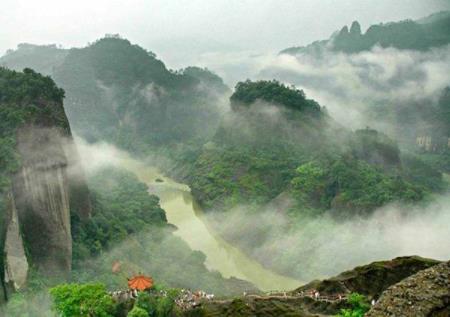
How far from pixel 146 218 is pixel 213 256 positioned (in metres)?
6.48

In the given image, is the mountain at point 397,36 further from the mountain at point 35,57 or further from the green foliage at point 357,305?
the green foliage at point 357,305

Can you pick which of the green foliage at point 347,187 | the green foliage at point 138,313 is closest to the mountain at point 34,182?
the green foliage at point 138,313

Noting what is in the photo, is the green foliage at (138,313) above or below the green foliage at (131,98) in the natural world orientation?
below

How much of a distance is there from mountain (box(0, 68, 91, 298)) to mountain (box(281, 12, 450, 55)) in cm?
9297

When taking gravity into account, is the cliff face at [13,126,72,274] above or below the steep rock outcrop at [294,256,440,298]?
above

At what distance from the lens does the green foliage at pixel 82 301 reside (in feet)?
65.1

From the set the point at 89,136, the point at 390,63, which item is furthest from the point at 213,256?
the point at 390,63

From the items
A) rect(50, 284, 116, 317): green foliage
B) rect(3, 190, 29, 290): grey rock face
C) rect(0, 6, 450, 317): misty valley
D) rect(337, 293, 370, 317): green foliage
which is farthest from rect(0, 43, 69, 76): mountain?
rect(337, 293, 370, 317): green foliage

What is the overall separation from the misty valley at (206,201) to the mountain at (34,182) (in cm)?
9

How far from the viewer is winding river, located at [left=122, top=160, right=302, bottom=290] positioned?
119ft

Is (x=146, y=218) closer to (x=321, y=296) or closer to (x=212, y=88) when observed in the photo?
(x=321, y=296)

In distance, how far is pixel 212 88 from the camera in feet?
325

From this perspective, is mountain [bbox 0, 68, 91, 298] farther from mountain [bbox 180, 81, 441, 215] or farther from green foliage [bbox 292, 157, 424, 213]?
green foliage [bbox 292, 157, 424, 213]

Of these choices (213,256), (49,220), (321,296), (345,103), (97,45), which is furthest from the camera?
(345,103)
